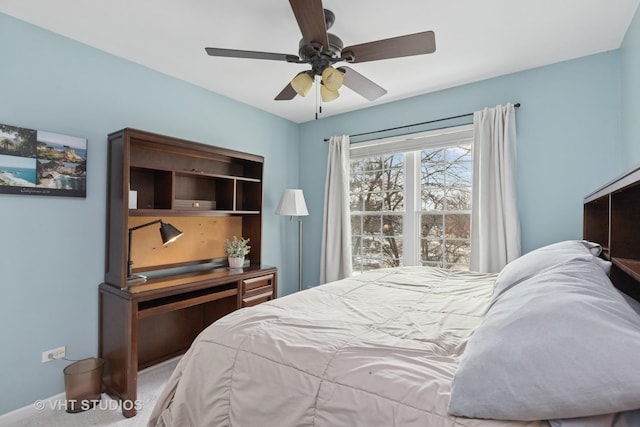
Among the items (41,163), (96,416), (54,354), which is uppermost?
(41,163)

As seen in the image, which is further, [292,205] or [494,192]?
[292,205]

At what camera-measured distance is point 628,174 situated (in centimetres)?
103

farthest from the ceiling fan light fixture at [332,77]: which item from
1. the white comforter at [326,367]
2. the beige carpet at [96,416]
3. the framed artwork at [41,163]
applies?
the beige carpet at [96,416]

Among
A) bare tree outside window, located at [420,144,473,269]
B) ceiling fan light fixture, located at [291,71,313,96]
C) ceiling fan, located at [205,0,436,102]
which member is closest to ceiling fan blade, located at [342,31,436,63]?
ceiling fan, located at [205,0,436,102]

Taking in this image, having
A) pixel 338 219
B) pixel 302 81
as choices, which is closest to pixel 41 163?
pixel 302 81

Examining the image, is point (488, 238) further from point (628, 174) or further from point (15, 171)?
point (15, 171)

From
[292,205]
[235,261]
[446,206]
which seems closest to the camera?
[235,261]

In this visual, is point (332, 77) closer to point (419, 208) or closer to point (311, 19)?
point (311, 19)

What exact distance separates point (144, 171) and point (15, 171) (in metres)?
0.85

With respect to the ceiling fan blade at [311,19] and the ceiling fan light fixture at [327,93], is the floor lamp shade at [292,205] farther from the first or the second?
the ceiling fan blade at [311,19]

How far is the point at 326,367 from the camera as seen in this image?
41.4 inches

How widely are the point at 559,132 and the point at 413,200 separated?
1.46 m

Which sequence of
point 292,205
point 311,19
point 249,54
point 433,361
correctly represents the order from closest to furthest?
1. point 433,361
2. point 311,19
3. point 249,54
4. point 292,205

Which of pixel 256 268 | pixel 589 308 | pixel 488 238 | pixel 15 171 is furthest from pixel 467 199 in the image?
pixel 15 171
